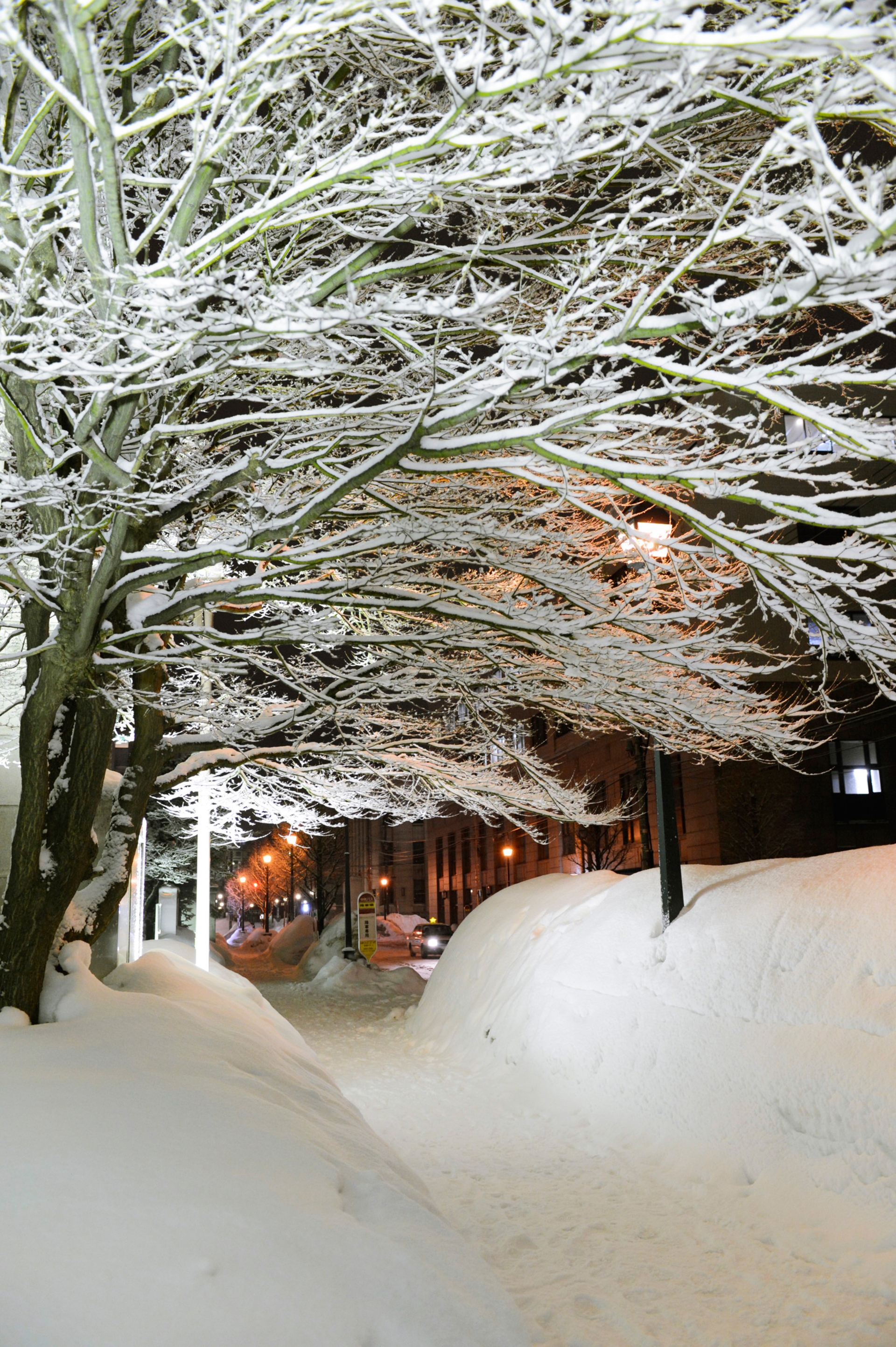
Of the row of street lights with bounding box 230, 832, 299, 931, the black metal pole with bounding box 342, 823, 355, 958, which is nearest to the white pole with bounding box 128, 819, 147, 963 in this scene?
the row of street lights with bounding box 230, 832, 299, 931

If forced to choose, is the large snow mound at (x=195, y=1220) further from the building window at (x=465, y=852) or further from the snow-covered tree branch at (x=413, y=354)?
the building window at (x=465, y=852)

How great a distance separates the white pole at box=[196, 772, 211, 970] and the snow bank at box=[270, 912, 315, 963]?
24355 mm

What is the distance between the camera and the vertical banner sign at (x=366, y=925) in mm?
24984

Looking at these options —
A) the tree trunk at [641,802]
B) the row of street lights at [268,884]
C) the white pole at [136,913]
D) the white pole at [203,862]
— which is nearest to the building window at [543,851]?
the row of street lights at [268,884]

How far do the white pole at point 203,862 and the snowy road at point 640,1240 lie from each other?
14.5 ft

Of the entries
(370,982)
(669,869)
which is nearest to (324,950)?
(370,982)

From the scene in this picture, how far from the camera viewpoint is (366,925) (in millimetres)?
25047

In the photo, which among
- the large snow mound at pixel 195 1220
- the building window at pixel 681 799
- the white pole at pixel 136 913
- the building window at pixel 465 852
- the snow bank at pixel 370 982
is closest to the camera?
the large snow mound at pixel 195 1220

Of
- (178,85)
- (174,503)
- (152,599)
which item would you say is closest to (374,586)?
(174,503)

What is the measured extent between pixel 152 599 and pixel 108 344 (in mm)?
3455

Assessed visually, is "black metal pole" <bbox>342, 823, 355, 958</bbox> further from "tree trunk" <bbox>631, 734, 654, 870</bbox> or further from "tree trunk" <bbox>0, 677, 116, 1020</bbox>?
"tree trunk" <bbox>0, 677, 116, 1020</bbox>

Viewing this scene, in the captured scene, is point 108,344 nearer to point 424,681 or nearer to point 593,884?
point 424,681

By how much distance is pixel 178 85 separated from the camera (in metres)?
4.13

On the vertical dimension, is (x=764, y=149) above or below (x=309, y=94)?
below
